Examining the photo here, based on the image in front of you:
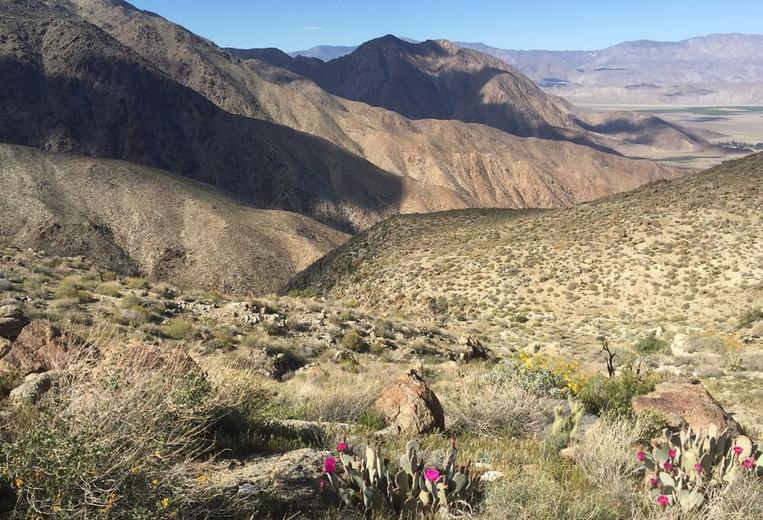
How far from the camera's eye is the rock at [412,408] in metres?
6.74

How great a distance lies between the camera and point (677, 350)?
54.9 ft

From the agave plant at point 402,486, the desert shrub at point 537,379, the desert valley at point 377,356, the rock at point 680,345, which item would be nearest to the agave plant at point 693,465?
the desert valley at point 377,356

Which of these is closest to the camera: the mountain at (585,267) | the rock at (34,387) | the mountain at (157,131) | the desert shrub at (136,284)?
the rock at (34,387)

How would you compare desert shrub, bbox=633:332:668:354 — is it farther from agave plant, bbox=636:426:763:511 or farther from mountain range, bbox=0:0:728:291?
mountain range, bbox=0:0:728:291

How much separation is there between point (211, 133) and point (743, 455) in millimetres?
101227

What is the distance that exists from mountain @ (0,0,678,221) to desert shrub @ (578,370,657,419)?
76786 millimetres

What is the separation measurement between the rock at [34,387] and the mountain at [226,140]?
265 ft

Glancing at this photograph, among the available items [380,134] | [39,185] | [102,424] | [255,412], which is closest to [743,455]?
[255,412]

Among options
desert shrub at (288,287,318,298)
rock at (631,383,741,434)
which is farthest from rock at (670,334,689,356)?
desert shrub at (288,287,318,298)

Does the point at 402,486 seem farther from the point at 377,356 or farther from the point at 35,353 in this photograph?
the point at 377,356

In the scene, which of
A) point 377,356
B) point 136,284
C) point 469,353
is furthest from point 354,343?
point 136,284

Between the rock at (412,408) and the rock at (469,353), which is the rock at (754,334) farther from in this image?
the rock at (412,408)

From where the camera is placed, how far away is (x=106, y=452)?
138 inches

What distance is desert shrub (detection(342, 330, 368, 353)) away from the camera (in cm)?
1644
